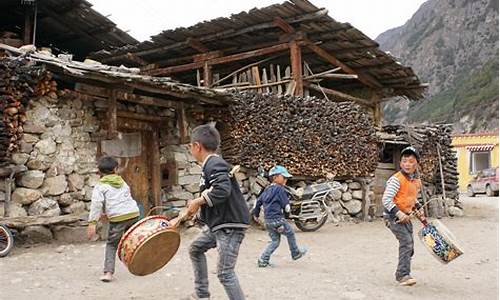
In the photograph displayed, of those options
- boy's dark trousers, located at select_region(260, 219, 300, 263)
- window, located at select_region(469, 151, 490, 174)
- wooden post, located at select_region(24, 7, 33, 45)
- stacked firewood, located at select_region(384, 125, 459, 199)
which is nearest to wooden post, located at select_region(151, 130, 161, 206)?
boy's dark trousers, located at select_region(260, 219, 300, 263)

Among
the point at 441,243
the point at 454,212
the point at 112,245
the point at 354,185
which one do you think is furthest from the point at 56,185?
the point at 454,212

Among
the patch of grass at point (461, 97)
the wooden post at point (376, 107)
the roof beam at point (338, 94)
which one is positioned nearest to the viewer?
the roof beam at point (338, 94)

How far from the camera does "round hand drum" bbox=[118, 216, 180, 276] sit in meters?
4.05

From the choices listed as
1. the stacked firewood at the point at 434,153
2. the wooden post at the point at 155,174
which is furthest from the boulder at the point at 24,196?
the stacked firewood at the point at 434,153

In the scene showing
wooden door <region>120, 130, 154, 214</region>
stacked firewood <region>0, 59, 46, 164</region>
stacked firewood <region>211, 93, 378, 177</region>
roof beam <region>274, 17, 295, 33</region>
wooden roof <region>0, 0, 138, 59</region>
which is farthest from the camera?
wooden roof <region>0, 0, 138, 59</region>

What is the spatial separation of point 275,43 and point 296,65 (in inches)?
33.3

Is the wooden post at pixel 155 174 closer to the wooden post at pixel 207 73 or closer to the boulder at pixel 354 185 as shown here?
the wooden post at pixel 207 73

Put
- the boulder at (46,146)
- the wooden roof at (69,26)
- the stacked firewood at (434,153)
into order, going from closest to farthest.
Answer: the boulder at (46,146) → the wooden roof at (69,26) → the stacked firewood at (434,153)

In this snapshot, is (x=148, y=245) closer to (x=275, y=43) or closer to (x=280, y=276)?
(x=280, y=276)

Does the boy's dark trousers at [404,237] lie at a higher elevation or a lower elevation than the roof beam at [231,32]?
lower

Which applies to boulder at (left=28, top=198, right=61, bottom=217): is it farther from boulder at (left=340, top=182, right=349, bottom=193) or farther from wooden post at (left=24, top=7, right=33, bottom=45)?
boulder at (left=340, top=182, right=349, bottom=193)

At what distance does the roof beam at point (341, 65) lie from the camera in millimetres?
12667

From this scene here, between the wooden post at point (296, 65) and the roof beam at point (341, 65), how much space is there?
317 millimetres

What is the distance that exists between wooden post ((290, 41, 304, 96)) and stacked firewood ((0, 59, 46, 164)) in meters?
6.61
